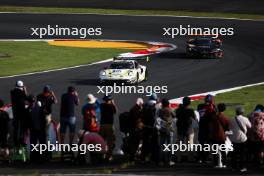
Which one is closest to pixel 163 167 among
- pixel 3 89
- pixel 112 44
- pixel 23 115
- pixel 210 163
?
pixel 210 163

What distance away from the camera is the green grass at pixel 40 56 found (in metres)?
39.0

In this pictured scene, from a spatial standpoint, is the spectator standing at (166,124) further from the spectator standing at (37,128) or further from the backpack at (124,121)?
the spectator standing at (37,128)

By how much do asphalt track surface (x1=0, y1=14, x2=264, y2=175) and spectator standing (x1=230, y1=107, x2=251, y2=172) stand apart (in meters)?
8.89

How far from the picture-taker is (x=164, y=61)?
4188 cm

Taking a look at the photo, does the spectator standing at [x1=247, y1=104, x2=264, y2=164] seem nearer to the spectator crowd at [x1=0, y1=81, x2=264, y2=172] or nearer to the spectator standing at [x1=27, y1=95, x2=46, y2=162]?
the spectator crowd at [x1=0, y1=81, x2=264, y2=172]

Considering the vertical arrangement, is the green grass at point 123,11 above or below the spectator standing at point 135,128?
above

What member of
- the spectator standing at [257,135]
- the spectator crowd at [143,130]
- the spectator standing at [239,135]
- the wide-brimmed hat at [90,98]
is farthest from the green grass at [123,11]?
the spectator standing at [239,135]

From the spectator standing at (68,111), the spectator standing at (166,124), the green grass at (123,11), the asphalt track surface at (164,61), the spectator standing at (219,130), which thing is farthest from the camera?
the green grass at (123,11)

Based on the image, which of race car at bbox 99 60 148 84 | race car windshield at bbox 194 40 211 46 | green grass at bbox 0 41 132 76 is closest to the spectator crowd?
race car at bbox 99 60 148 84

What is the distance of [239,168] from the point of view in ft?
62.4

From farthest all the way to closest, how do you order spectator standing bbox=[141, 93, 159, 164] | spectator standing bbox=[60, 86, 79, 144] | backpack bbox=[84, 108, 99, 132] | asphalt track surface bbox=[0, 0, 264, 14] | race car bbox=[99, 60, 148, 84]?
asphalt track surface bbox=[0, 0, 264, 14] → race car bbox=[99, 60, 148, 84] → spectator standing bbox=[60, 86, 79, 144] → spectator standing bbox=[141, 93, 159, 164] → backpack bbox=[84, 108, 99, 132]

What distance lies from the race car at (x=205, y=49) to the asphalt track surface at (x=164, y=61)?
1.40ft

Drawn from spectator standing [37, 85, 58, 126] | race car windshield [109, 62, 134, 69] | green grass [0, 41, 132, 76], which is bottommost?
spectator standing [37, 85, 58, 126]

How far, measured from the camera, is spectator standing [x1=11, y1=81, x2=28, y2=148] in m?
20.2
